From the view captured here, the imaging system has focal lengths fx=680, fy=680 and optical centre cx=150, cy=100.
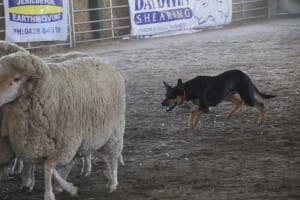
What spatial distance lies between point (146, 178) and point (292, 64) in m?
7.50

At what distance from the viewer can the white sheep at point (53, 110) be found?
17.8 ft

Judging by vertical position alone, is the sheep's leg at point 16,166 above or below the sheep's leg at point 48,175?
below

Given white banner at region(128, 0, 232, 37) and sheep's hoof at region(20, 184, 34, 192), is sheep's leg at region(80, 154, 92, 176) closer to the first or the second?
sheep's hoof at region(20, 184, 34, 192)

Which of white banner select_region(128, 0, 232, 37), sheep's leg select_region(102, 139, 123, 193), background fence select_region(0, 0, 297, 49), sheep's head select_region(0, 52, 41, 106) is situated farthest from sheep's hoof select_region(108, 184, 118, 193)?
white banner select_region(128, 0, 232, 37)

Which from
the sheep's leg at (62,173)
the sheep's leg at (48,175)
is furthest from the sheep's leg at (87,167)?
the sheep's leg at (48,175)

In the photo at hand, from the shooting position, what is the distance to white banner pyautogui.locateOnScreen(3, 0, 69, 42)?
17.5 metres

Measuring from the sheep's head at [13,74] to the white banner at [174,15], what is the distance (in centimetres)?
1448

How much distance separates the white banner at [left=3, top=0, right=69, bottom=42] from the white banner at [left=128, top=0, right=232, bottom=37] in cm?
255

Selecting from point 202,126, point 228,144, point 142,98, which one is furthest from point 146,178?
point 142,98

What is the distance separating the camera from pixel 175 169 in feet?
22.6

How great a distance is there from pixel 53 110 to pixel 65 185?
76cm

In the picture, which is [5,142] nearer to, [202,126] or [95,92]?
[95,92]

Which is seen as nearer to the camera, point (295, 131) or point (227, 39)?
point (295, 131)

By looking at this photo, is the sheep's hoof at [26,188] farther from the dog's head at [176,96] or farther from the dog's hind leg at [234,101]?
the dog's hind leg at [234,101]
